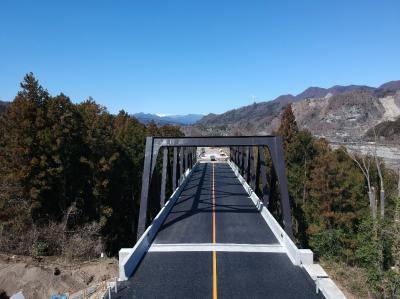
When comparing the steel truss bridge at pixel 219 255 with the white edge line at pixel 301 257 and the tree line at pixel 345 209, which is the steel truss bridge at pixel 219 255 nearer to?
the white edge line at pixel 301 257

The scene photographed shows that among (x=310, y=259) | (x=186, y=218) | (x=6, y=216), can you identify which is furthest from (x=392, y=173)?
(x=6, y=216)

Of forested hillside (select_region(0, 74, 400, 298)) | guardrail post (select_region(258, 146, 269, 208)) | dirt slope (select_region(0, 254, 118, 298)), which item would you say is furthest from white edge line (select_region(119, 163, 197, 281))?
guardrail post (select_region(258, 146, 269, 208))

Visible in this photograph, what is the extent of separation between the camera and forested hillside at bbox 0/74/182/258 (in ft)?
73.3

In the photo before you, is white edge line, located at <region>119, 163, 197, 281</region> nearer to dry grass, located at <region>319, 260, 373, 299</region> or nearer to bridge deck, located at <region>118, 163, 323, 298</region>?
bridge deck, located at <region>118, 163, 323, 298</region>

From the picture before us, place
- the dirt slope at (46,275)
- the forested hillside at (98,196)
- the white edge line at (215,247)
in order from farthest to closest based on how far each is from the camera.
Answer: the forested hillside at (98,196)
the dirt slope at (46,275)
the white edge line at (215,247)

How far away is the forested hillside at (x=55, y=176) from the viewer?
2234 cm

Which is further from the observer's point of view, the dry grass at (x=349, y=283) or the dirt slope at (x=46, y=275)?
the dirt slope at (x=46, y=275)

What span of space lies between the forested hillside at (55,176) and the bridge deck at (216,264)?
782cm

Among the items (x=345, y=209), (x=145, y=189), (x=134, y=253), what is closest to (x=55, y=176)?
(x=145, y=189)

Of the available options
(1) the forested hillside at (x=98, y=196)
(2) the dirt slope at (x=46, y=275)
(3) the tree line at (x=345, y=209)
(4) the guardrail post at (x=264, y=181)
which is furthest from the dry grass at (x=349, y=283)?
(2) the dirt slope at (x=46, y=275)

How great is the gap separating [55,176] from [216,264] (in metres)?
19.7

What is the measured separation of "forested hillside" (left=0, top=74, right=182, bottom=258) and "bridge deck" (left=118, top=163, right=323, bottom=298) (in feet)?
25.7

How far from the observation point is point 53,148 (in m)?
27.2

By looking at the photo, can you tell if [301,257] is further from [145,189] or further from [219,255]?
[145,189]
